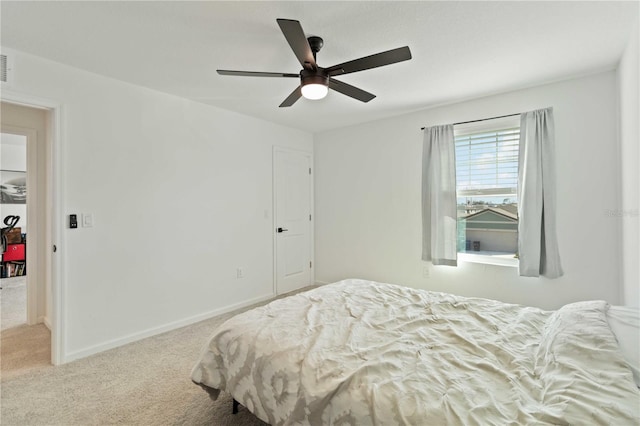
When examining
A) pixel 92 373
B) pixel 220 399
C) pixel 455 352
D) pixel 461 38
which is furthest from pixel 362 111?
pixel 92 373

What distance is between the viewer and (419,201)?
3.82 metres

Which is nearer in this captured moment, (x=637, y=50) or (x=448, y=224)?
(x=637, y=50)

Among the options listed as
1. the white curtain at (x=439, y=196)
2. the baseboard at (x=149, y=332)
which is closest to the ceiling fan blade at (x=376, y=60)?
the white curtain at (x=439, y=196)

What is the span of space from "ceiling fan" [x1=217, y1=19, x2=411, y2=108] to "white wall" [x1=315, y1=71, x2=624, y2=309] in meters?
A: 1.86

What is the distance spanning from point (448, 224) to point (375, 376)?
2.66 m

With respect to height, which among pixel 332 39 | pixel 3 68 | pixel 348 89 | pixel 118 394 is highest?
pixel 332 39

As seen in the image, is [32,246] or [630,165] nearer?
[630,165]

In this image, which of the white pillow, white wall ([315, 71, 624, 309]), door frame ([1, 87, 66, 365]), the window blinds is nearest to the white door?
white wall ([315, 71, 624, 309])

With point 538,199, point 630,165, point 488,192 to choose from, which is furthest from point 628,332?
point 488,192

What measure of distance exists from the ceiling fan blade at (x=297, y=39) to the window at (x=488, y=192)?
2.39m

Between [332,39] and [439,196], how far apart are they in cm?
222

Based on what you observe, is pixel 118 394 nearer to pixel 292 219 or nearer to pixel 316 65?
pixel 316 65

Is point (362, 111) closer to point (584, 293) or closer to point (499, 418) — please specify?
point (584, 293)

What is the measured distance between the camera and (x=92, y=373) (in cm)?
234
